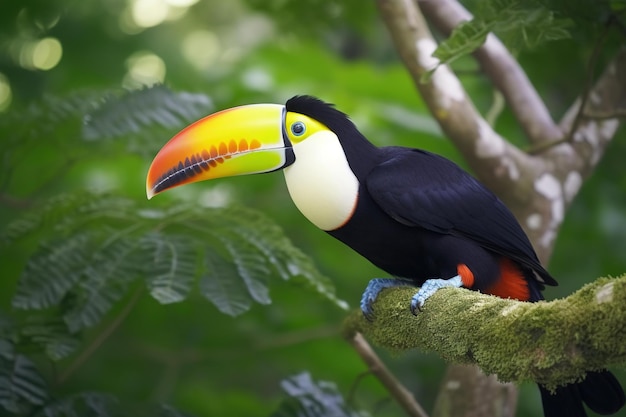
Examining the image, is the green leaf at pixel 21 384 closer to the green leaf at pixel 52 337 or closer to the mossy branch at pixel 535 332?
the green leaf at pixel 52 337

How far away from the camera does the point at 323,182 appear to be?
2.85 m

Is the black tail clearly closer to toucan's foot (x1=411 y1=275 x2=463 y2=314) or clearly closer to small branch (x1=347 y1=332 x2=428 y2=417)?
toucan's foot (x1=411 y1=275 x2=463 y2=314)

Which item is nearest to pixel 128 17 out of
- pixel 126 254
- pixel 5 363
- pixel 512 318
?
pixel 126 254

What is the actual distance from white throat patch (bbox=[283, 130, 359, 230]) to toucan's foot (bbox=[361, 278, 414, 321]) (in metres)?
0.28

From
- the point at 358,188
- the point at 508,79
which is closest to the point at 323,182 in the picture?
the point at 358,188

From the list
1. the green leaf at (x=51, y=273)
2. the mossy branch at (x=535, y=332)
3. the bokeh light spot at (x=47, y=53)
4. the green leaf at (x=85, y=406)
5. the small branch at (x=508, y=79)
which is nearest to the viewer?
Result: the mossy branch at (x=535, y=332)

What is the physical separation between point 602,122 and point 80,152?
7.95ft

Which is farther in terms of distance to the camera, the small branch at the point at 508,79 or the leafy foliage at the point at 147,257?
the small branch at the point at 508,79

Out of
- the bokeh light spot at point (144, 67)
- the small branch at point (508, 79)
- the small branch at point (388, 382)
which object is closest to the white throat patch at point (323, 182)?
the small branch at point (388, 382)

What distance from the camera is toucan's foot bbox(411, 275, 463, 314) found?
8.50 feet

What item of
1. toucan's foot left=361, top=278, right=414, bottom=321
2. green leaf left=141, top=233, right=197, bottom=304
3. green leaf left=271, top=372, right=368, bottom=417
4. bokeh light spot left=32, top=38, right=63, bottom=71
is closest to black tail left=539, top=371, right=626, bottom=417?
toucan's foot left=361, top=278, right=414, bottom=321

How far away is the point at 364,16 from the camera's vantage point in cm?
498

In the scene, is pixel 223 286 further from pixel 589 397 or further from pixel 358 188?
pixel 589 397

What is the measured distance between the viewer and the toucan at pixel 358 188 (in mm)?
2889
